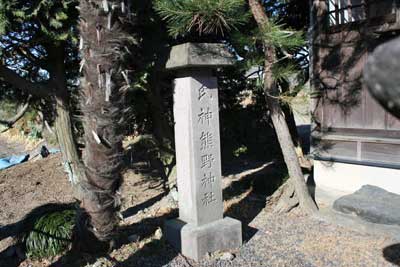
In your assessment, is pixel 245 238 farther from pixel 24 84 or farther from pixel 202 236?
pixel 24 84

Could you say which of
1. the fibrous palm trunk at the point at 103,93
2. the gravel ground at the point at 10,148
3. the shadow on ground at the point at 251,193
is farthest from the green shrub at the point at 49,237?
the gravel ground at the point at 10,148

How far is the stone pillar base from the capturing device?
4008 millimetres

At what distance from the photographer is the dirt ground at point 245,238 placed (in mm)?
3936

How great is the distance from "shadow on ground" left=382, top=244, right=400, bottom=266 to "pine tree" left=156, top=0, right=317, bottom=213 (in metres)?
1.26

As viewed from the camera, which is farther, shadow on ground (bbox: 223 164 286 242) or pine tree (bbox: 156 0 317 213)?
shadow on ground (bbox: 223 164 286 242)

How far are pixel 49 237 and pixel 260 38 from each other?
10.5 feet

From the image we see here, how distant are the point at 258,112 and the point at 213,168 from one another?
5.51 meters

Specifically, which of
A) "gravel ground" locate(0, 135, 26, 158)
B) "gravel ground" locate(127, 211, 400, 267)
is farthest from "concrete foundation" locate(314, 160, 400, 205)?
"gravel ground" locate(0, 135, 26, 158)

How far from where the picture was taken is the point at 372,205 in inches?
186

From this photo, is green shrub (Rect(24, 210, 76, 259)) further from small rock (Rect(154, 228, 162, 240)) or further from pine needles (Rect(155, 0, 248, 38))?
pine needles (Rect(155, 0, 248, 38))

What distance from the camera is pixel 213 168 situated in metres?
4.21

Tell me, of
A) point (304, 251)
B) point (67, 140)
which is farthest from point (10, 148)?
point (304, 251)

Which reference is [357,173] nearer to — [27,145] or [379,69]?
[379,69]

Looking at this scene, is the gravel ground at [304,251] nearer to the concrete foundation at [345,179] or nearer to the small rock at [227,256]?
the small rock at [227,256]
